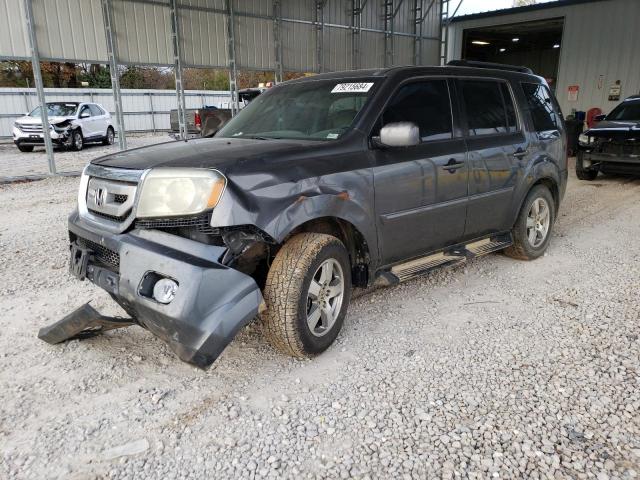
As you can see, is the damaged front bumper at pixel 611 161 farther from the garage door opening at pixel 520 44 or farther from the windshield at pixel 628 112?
the garage door opening at pixel 520 44

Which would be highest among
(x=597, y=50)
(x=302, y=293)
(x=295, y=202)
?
(x=597, y=50)

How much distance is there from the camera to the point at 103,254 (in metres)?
3.11

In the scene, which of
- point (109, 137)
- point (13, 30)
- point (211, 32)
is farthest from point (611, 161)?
point (109, 137)

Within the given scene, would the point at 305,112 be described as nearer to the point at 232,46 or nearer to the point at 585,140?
the point at 585,140

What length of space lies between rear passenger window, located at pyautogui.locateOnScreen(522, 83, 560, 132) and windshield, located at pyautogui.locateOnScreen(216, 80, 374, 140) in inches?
83.4

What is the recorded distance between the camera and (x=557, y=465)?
2.32 metres

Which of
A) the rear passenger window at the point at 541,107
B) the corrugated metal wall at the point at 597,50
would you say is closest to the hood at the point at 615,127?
the rear passenger window at the point at 541,107

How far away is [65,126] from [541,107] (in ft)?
51.1

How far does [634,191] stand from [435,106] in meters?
7.13

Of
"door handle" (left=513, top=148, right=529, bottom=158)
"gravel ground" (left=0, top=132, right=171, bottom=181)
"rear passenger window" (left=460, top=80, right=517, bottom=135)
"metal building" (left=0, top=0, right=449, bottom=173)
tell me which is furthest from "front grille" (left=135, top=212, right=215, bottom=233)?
"gravel ground" (left=0, top=132, right=171, bottom=181)

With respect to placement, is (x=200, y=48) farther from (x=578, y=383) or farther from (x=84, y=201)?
(x=578, y=383)

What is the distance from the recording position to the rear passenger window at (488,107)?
4.28 m

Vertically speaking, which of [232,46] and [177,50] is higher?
[232,46]

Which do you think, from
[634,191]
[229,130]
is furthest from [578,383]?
[634,191]
